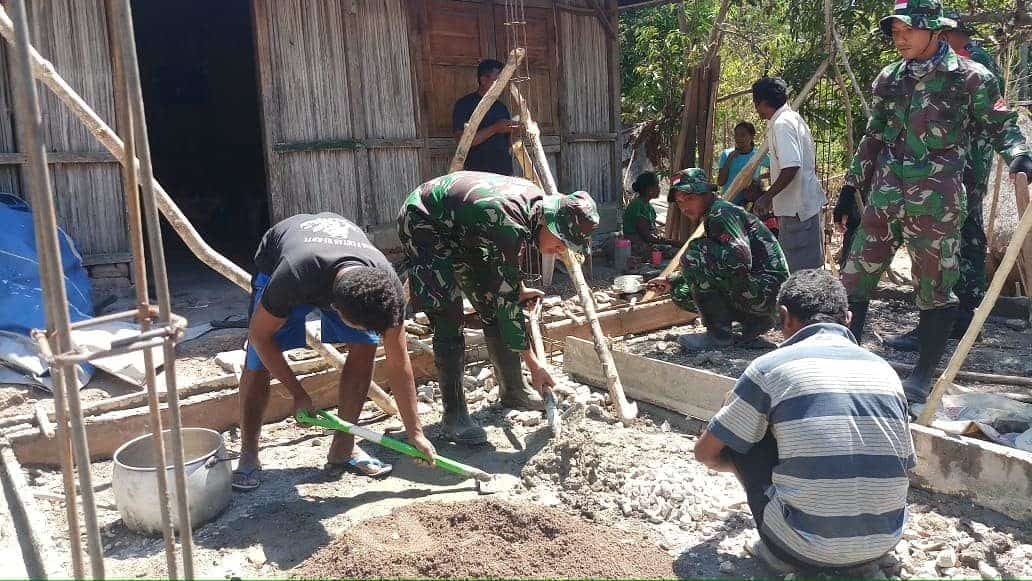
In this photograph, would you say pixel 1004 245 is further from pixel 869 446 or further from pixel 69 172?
pixel 69 172

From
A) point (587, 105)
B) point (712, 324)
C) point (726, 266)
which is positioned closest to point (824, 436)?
point (726, 266)

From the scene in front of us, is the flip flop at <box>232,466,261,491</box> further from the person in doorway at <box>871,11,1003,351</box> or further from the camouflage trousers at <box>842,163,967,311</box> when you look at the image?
the person in doorway at <box>871,11,1003,351</box>

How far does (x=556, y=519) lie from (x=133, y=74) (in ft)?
7.14

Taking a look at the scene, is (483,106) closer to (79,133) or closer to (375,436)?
(79,133)

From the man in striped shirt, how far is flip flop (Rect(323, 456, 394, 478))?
1734 millimetres

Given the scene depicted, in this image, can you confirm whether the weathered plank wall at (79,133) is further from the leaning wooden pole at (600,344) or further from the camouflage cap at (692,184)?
the camouflage cap at (692,184)

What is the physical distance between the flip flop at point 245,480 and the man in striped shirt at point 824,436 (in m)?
2.11

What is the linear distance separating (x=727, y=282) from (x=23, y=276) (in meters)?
4.33

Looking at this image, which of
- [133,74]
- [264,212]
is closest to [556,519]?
[133,74]

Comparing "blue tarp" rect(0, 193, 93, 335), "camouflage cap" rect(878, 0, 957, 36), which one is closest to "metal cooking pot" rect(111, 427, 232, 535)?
"blue tarp" rect(0, 193, 93, 335)

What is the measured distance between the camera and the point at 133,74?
1.94 metres

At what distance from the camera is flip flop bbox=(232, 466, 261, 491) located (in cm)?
361

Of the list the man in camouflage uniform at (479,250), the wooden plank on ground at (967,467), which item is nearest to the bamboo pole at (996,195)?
the wooden plank on ground at (967,467)

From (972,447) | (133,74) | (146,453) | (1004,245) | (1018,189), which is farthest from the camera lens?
(1004,245)
